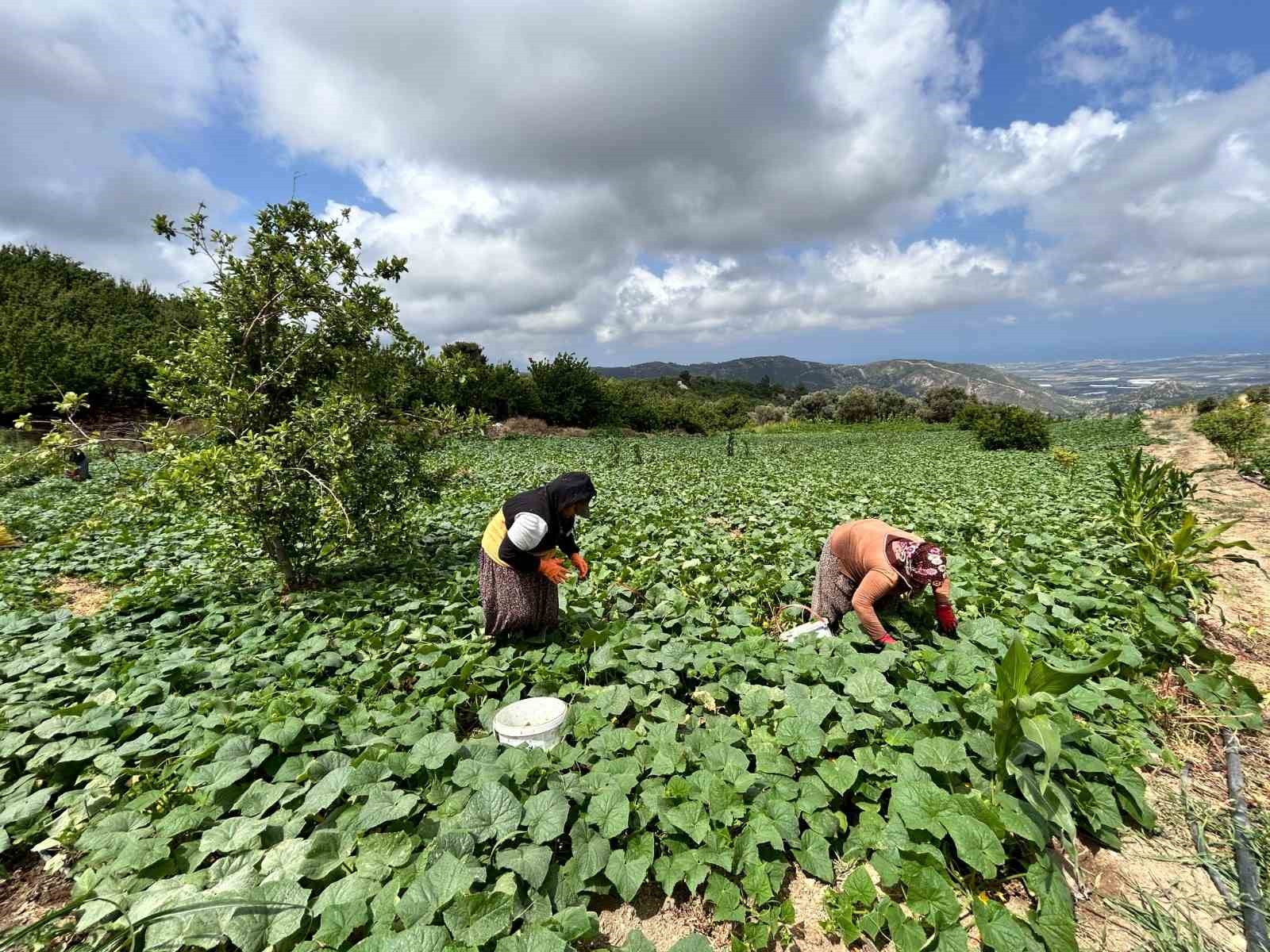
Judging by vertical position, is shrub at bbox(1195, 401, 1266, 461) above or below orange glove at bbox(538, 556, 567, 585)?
below

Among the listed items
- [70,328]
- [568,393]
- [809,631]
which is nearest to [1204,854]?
[809,631]

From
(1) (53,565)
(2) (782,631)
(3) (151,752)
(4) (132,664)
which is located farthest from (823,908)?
(1) (53,565)

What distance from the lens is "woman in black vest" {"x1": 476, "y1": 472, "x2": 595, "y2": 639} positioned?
3.56 metres

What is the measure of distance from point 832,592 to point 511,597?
2490mm

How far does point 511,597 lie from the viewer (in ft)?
12.4

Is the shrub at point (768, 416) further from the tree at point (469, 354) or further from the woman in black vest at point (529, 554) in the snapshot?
the woman in black vest at point (529, 554)

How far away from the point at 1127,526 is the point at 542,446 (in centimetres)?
1943

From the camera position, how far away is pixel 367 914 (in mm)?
1785

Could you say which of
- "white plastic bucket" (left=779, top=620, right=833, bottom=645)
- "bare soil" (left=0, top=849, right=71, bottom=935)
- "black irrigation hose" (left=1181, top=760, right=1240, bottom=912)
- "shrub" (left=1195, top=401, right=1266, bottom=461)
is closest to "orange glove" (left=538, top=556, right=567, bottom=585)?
"white plastic bucket" (left=779, top=620, right=833, bottom=645)

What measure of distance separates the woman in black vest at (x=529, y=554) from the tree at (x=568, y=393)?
29754 mm

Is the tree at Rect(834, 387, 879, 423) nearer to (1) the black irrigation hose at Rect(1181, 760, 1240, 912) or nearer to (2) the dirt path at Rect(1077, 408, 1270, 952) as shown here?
(2) the dirt path at Rect(1077, 408, 1270, 952)

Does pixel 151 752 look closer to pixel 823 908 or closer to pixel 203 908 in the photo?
pixel 203 908

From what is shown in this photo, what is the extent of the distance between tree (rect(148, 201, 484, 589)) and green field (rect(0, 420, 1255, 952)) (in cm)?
66

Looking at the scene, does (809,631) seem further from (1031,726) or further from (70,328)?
(70,328)
